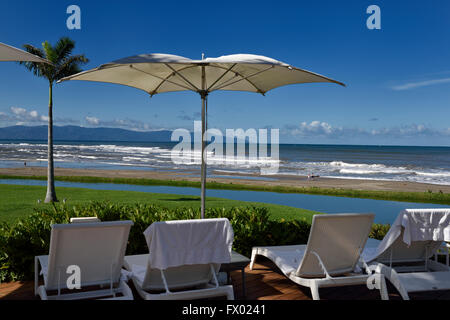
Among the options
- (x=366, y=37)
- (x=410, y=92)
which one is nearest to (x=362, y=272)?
(x=366, y=37)

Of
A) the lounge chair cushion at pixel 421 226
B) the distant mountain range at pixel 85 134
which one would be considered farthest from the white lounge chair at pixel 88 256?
the distant mountain range at pixel 85 134

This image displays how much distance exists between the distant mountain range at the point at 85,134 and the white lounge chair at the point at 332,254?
398 ft

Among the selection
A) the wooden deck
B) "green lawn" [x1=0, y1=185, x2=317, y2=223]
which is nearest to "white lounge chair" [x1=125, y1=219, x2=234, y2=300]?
the wooden deck

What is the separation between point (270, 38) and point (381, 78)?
149 ft

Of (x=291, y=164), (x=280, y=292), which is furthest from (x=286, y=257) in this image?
(x=291, y=164)

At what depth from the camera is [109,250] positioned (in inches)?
125

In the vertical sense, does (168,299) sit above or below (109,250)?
below

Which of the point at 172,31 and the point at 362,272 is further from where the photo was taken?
the point at 172,31

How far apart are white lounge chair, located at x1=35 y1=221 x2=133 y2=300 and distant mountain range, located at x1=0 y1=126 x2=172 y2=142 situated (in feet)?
399

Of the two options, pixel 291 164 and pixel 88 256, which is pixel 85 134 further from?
pixel 88 256

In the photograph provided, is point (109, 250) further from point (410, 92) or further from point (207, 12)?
point (410, 92)

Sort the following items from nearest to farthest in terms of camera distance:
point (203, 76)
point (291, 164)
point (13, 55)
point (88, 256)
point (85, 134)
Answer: point (88, 256)
point (13, 55)
point (203, 76)
point (291, 164)
point (85, 134)

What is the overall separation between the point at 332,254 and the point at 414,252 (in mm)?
1140

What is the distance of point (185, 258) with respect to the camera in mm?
3242
